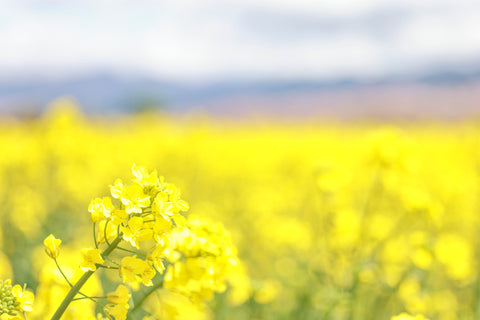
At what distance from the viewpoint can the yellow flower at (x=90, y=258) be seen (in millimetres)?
1138

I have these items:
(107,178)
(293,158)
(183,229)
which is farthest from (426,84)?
(183,229)

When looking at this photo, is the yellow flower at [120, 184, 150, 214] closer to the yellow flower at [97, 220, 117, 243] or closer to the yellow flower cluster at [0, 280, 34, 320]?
the yellow flower at [97, 220, 117, 243]

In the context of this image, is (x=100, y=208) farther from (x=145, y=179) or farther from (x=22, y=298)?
(x=22, y=298)

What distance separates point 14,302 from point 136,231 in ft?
1.45

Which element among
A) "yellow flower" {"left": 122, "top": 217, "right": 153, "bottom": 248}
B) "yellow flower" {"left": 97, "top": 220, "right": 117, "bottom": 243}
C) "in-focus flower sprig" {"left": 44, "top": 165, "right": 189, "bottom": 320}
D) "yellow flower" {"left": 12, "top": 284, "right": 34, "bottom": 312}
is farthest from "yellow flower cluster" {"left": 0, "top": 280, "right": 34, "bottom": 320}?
"yellow flower" {"left": 122, "top": 217, "right": 153, "bottom": 248}

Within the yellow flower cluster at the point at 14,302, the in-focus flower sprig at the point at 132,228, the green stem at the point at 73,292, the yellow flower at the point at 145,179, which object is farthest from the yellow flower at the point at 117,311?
the yellow flower at the point at 145,179

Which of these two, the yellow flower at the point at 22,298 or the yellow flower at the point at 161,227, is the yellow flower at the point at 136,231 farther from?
the yellow flower at the point at 22,298

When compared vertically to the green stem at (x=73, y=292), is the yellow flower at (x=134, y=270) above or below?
above

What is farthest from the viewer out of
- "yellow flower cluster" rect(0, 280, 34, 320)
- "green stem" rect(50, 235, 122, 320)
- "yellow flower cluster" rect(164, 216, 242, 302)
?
"yellow flower cluster" rect(164, 216, 242, 302)

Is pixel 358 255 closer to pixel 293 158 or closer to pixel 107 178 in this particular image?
pixel 107 178

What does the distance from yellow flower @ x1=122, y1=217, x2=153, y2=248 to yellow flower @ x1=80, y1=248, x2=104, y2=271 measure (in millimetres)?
85

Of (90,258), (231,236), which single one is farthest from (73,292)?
(231,236)

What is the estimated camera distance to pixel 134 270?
1216 mm

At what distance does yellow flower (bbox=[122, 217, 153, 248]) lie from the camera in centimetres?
117
